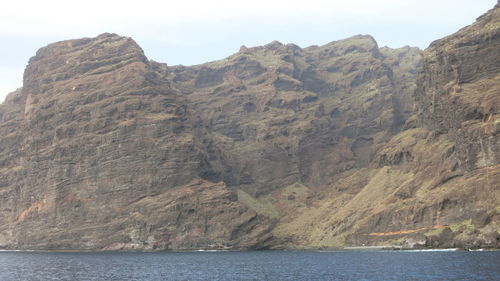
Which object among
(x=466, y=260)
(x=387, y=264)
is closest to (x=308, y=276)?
(x=387, y=264)

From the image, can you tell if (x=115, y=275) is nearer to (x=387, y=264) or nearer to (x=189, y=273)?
(x=189, y=273)

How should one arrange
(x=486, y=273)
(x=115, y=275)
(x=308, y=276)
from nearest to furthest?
(x=486, y=273), (x=308, y=276), (x=115, y=275)

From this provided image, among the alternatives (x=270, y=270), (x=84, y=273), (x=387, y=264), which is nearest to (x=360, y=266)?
(x=387, y=264)

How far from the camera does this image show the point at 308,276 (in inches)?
5438

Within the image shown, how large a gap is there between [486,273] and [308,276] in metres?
36.5

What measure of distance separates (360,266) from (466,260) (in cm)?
2500

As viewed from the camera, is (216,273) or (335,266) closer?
(216,273)

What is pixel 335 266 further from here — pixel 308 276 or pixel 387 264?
pixel 308 276

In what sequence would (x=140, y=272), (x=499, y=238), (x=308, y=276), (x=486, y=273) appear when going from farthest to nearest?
(x=499, y=238) < (x=140, y=272) < (x=308, y=276) < (x=486, y=273)

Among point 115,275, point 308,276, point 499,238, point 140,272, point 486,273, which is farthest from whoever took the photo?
point 499,238

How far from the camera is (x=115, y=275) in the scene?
14812 centimetres

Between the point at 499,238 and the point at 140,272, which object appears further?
the point at 499,238

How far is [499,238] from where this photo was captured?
634 feet

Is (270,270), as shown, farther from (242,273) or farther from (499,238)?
(499,238)
